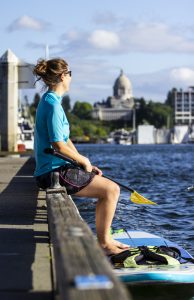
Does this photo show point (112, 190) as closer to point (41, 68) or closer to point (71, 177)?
point (71, 177)

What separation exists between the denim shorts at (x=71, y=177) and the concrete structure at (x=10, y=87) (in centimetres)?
2743

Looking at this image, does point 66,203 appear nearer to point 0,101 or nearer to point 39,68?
point 39,68

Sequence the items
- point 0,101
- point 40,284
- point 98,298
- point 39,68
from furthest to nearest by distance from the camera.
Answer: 1. point 0,101
2. point 39,68
3. point 40,284
4. point 98,298

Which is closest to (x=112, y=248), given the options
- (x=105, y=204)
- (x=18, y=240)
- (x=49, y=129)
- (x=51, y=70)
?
(x=105, y=204)

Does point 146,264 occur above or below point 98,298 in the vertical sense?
below

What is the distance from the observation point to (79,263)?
3838 millimetres

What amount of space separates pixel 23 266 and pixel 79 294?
2.53 meters

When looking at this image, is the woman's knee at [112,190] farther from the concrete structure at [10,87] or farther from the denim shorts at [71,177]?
the concrete structure at [10,87]

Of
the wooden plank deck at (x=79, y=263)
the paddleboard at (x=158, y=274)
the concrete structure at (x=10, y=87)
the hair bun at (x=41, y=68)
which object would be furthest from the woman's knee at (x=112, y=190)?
the concrete structure at (x=10, y=87)

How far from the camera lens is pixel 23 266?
575 cm

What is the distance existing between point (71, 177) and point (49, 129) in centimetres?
58

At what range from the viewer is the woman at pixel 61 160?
22.1 feet

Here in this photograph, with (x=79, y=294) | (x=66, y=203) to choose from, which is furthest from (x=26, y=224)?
(x=79, y=294)

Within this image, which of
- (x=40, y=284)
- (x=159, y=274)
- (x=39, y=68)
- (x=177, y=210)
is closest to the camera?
(x=40, y=284)
